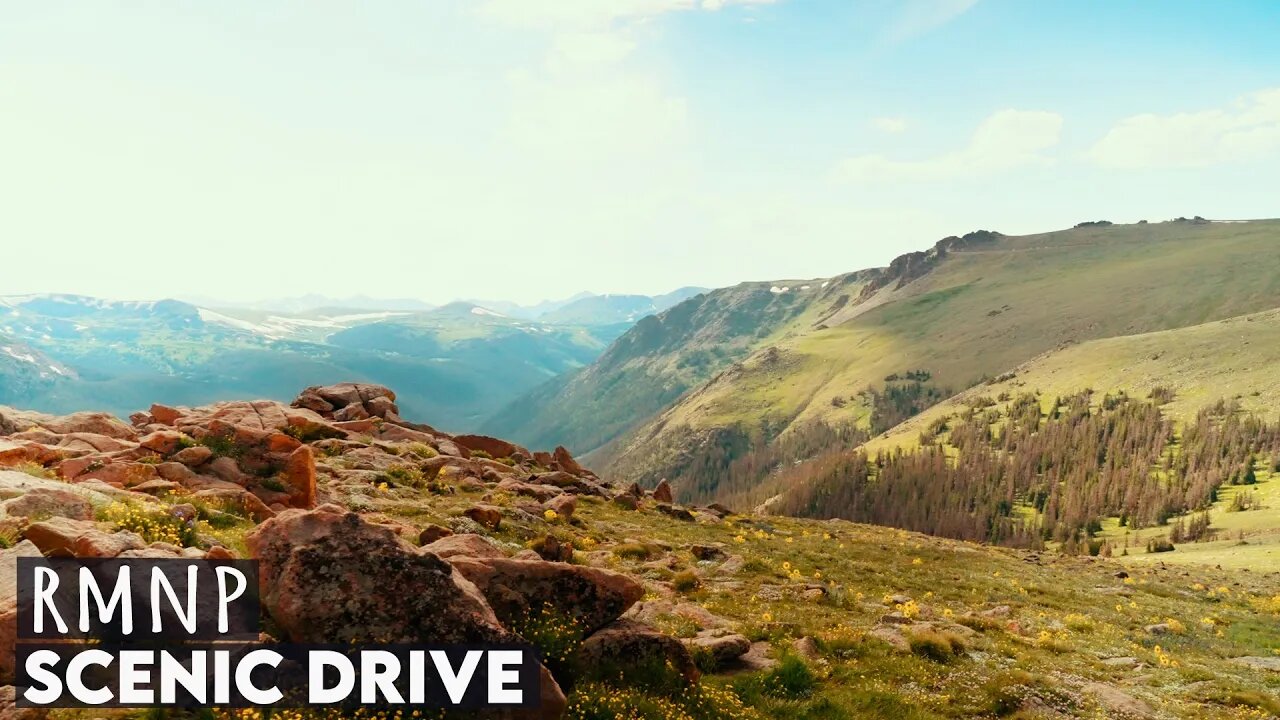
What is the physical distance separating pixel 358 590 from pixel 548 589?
15.7 feet

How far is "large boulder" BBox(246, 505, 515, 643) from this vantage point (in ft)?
42.9

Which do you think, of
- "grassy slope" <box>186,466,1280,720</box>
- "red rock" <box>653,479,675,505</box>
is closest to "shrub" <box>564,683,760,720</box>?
"grassy slope" <box>186,466,1280,720</box>

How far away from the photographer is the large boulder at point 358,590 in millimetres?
13070

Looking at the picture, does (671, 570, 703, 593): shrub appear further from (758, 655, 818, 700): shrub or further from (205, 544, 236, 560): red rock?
(205, 544, 236, 560): red rock

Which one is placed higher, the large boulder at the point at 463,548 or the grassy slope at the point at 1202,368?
the large boulder at the point at 463,548

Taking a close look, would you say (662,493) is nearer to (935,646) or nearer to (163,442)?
(935,646)

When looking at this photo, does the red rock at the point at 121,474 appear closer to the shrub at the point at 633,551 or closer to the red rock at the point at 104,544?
the red rock at the point at 104,544

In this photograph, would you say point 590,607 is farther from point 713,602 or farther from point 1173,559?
point 1173,559

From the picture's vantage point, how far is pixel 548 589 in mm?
16469

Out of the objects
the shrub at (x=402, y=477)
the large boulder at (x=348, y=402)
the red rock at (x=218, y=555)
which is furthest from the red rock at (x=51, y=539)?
the large boulder at (x=348, y=402)

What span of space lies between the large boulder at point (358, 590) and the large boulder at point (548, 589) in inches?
63.3

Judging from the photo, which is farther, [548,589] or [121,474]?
[121,474]

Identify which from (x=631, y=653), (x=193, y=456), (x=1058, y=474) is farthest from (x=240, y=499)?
(x=1058, y=474)

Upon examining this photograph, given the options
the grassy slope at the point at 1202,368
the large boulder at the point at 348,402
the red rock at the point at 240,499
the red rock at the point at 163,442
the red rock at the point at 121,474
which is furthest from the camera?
the grassy slope at the point at 1202,368
